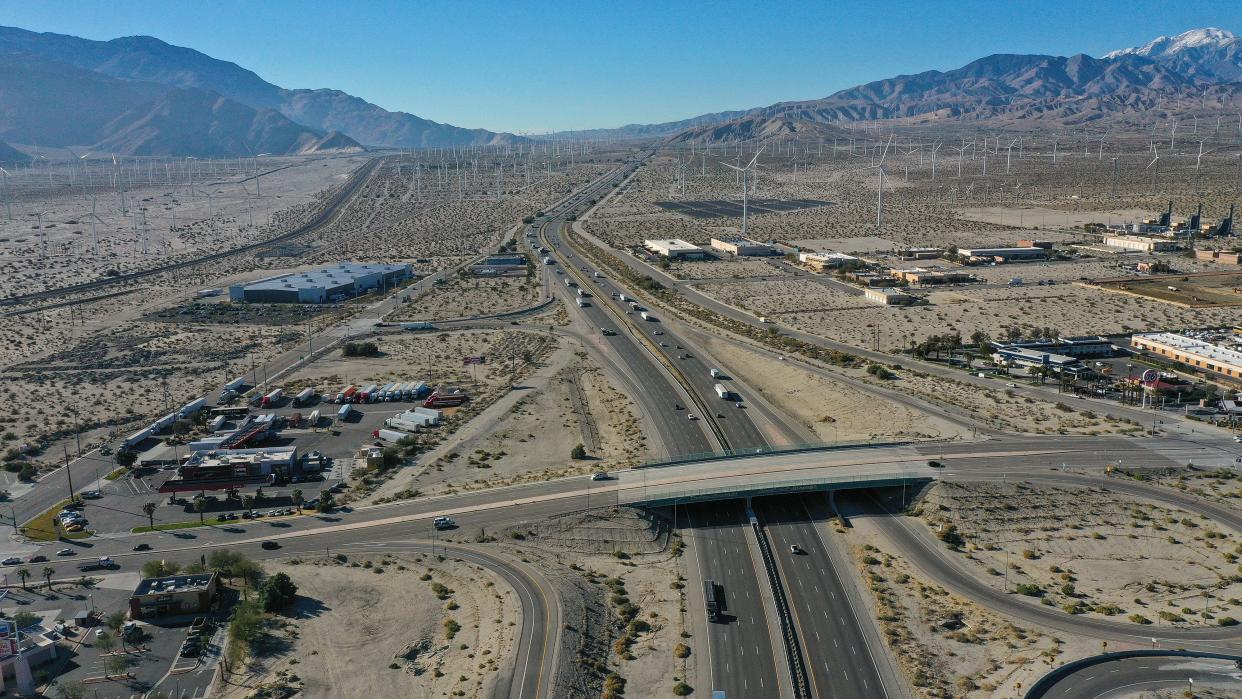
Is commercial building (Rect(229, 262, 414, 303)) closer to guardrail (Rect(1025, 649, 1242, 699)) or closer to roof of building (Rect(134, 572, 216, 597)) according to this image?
roof of building (Rect(134, 572, 216, 597))

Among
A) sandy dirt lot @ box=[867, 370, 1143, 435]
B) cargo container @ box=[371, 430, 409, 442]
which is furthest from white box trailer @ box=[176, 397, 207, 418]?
sandy dirt lot @ box=[867, 370, 1143, 435]

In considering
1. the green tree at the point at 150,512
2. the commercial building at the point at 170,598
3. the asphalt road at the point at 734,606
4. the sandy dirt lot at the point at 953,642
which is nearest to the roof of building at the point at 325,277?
the green tree at the point at 150,512

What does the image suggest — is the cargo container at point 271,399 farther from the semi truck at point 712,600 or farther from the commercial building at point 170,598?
the semi truck at point 712,600

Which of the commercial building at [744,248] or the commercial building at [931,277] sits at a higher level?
the commercial building at [744,248]

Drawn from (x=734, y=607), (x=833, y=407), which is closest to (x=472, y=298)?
(x=833, y=407)

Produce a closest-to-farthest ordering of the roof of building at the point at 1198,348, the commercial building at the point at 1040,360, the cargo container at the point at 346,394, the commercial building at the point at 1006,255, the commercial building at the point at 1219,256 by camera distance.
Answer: the cargo container at the point at 346,394 → the roof of building at the point at 1198,348 → the commercial building at the point at 1040,360 → the commercial building at the point at 1219,256 → the commercial building at the point at 1006,255

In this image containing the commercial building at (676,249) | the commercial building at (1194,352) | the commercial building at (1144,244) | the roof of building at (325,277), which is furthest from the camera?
the commercial building at (676,249)
